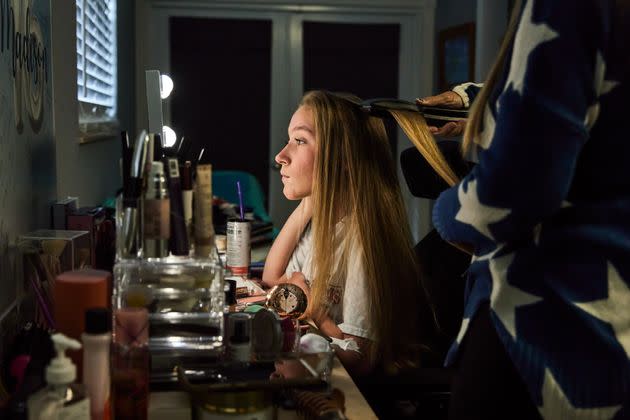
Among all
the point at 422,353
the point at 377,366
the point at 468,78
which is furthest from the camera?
the point at 468,78

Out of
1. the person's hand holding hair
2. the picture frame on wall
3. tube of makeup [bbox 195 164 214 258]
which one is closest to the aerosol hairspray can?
the person's hand holding hair

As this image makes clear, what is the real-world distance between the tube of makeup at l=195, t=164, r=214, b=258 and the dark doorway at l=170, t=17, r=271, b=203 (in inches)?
160

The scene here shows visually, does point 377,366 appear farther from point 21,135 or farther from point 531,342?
point 21,135

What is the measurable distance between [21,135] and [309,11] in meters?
3.99

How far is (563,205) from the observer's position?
1.02 m

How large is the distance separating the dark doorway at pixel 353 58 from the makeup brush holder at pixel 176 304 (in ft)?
13.8

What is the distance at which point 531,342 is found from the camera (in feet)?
3.34

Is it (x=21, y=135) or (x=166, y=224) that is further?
(x=21, y=135)

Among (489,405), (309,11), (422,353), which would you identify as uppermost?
(309,11)

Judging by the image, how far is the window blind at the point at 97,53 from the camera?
2.79 metres

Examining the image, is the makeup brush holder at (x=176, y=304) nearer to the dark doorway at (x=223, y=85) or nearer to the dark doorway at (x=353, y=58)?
the dark doorway at (x=223, y=85)

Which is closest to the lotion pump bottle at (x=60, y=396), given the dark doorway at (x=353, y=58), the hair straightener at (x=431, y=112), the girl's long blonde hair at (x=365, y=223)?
the girl's long blonde hair at (x=365, y=223)

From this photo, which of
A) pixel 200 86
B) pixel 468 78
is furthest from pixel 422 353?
pixel 200 86

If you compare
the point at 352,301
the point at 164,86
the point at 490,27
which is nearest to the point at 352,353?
the point at 352,301
